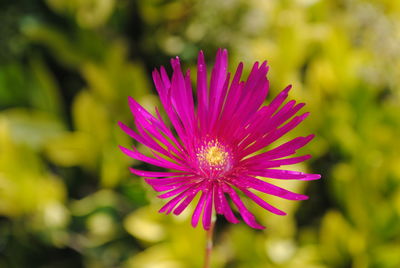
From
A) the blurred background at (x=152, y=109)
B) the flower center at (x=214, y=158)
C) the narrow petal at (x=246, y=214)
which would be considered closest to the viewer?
the narrow petal at (x=246, y=214)

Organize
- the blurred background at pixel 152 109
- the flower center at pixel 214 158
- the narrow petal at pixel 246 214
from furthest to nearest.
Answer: the blurred background at pixel 152 109 < the flower center at pixel 214 158 < the narrow petal at pixel 246 214

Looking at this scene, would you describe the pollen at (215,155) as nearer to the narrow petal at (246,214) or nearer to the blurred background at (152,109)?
the narrow petal at (246,214)

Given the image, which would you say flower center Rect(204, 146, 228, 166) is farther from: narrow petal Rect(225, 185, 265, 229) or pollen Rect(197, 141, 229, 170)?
narrow petal Rect(225, 185, 265, 229)

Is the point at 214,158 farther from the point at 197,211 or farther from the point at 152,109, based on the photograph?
the point at 152,109

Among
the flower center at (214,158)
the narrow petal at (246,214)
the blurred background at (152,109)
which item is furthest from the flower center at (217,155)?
the blurred background at (152,109)

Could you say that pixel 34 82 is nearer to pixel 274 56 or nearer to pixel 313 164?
pixel 274 56

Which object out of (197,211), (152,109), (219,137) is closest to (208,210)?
(197,211)

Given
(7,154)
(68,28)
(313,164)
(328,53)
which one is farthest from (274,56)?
(7,154)

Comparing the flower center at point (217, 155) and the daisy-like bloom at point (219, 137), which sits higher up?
the flower center at point (217, 155)
